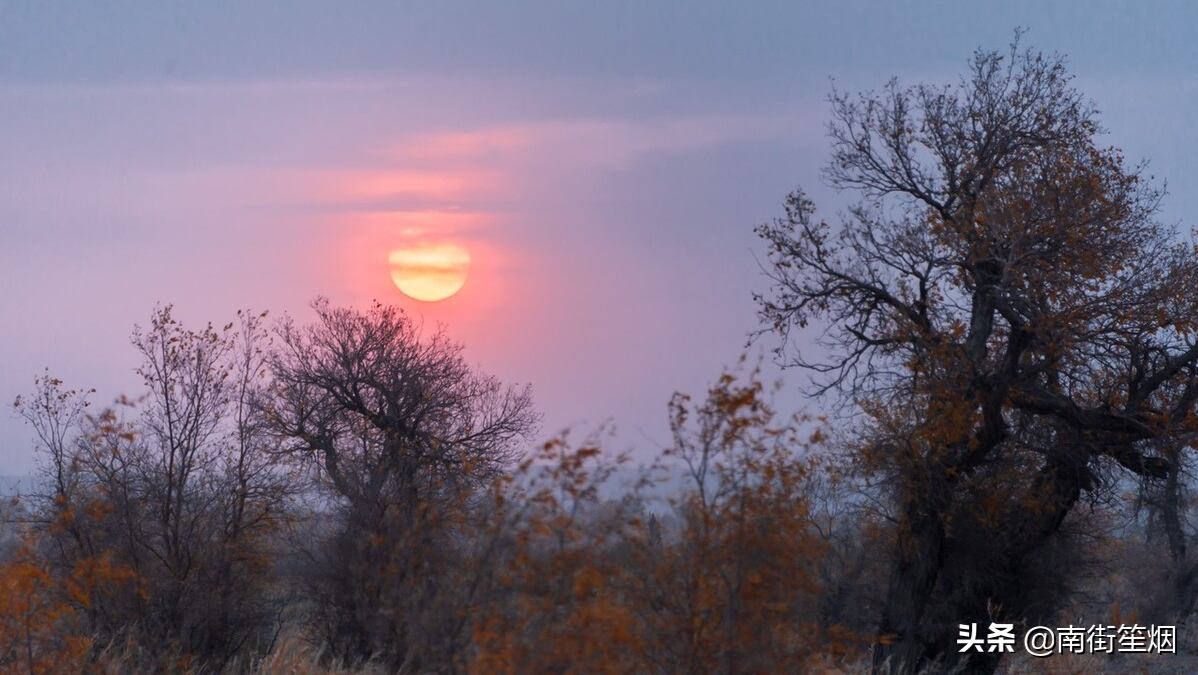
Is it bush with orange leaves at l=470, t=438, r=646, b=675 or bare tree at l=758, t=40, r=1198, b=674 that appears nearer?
bush with orange leaves at l=470, t=438, r=646, b=675

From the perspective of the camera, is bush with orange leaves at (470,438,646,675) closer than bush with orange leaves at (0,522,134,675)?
Yes

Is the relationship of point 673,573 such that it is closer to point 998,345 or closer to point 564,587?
point 564,587

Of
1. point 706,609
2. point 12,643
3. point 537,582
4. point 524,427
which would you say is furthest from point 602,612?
point 524,427

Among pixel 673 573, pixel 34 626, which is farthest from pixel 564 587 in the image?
pixel 34 626

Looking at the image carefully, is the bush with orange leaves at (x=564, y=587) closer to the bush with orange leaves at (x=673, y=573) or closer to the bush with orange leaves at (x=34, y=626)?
the bush with orange leaves at (x=673, y=573)

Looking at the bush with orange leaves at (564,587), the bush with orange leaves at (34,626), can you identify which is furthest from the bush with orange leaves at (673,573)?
the bush with orange leaves at (34,626)

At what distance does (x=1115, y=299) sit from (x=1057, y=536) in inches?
204

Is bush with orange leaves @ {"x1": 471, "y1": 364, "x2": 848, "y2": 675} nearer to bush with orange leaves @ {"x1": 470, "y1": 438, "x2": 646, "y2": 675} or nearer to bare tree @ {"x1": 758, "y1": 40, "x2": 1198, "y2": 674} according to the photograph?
bush with orange leaves @ {"x1": 470, "y1": 438, "x2": 646, "y2": 675}

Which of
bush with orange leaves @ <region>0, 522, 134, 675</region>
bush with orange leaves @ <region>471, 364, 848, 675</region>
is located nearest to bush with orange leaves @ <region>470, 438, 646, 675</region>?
bush with orange leaves @ <region>471, 364, 848, 675</region>

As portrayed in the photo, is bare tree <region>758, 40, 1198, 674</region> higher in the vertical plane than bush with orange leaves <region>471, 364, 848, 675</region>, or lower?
higher

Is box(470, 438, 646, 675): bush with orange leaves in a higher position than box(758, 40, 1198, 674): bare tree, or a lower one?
lower

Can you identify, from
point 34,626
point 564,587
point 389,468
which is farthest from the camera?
point 389,468

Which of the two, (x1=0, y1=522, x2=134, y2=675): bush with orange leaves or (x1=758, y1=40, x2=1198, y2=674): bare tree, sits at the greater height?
(x1=758, y1=40, x2=1198, y2=674): bare tree

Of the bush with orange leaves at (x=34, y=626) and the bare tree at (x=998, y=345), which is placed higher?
the bare tree at (x=998, y=345)
